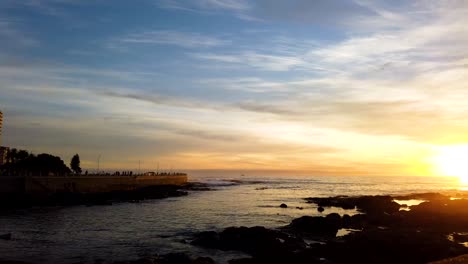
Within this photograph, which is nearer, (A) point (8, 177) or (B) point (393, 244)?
(B) point (393, 244)

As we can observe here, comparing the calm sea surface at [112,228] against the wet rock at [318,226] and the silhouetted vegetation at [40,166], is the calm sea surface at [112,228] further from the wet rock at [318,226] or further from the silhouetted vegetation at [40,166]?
the silhouetted vegetation at [40,166]

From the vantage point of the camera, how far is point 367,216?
189 ft

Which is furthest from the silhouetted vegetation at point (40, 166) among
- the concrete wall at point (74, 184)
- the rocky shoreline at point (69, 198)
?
the rocky shoreline at point (69, 198)

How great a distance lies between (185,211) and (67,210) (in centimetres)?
1792

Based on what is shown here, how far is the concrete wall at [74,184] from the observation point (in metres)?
73.3

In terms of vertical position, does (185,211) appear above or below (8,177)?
below

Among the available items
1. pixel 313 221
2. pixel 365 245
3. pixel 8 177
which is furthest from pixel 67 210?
Result: pixel 365 245

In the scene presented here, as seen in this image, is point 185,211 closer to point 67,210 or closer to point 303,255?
point 67,210

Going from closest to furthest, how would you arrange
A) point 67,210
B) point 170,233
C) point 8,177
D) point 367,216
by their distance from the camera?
point 170,233, point 367,216, point 67,210, point 8,177

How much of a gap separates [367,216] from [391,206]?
49.8 ft

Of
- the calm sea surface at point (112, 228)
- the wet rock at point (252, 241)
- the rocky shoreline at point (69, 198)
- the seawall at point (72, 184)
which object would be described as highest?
the seawall at point (72, 184)

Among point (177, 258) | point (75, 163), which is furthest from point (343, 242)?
point (75, 163)

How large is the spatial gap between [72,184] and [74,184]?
708mm

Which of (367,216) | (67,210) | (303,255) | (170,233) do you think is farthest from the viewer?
(67,210)
